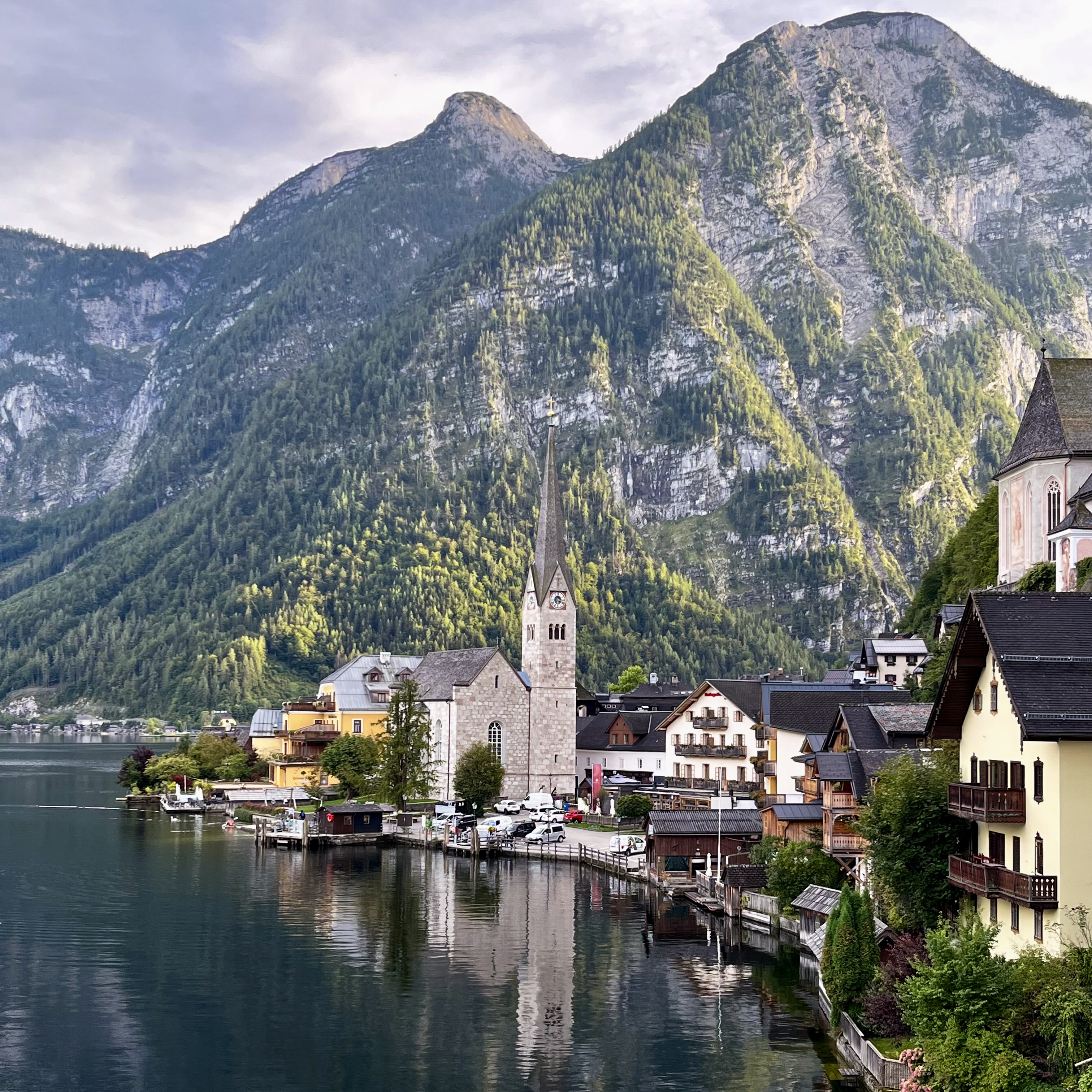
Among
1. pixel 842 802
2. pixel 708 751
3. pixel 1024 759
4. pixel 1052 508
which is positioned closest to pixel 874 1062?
pixel 1024 759

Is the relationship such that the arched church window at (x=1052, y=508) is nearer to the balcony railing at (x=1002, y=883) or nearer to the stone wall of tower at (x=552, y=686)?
the balcony railing at (x=1002, y=883)

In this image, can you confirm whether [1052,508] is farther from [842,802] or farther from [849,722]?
[842,802]

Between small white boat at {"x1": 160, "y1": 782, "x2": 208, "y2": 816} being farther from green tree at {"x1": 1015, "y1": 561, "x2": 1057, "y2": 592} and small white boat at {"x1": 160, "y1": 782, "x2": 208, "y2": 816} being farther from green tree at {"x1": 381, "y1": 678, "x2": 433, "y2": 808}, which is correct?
green tree at {"x1": 1015, "y1": 561, "x2": 1057, "y2": 592}

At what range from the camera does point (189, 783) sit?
149500 millimetres

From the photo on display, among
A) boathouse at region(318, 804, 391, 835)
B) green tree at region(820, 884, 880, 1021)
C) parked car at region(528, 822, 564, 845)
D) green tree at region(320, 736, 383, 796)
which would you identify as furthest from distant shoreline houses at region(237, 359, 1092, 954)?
boathouse at region(318, 804, 391, 835)

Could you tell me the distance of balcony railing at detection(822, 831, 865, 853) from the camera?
6744 cm

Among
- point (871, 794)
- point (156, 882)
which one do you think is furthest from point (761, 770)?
point (871, 794)

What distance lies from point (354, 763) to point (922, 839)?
87961 millimetres

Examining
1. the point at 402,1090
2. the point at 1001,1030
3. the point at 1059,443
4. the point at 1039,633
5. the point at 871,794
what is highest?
the point at 1059,443

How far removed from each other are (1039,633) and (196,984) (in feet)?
120

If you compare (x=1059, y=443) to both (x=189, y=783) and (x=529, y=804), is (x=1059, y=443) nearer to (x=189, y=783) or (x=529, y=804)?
(x=529, y=804)

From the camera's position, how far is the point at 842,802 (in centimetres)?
6881

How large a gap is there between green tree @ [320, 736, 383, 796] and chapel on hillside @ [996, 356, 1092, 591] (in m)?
57.9

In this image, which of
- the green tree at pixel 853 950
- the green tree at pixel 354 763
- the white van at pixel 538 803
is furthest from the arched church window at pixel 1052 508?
the green tree at pixel 354 763
